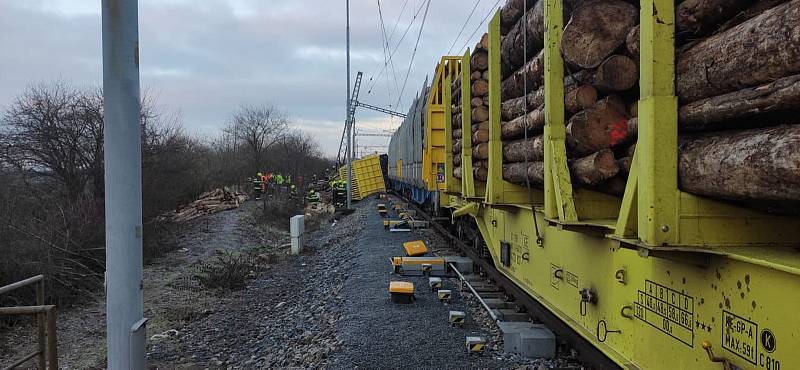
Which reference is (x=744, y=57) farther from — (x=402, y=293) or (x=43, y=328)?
(x=402, y=293)

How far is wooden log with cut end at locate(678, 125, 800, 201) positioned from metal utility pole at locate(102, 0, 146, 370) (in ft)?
9.80

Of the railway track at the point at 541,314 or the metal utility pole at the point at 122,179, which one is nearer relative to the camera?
the metal utility pole at the point at 122,179

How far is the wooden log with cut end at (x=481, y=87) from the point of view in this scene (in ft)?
23.5

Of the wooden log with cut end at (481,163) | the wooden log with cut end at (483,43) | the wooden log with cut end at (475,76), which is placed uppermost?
the wooden log with cut end at (483,43)

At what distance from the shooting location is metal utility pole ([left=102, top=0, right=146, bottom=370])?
2.96m

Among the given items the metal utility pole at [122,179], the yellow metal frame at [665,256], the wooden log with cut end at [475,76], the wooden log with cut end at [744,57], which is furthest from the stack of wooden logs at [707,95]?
the wooden log with cut end at [475,76]

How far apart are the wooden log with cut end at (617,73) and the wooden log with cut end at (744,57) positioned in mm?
583

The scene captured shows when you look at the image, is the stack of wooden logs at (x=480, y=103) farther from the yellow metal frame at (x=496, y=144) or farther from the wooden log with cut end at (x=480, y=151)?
the yellow metal frame at (x=496, y=144)

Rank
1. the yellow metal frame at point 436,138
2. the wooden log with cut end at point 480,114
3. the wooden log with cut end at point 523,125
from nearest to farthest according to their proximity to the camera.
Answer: the wooden log with cut end at point 523,125
the wooden log with cut end at point 480,114
the yellow metal frame at point 436,138

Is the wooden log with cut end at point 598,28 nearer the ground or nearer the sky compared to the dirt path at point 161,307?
nearer the sky

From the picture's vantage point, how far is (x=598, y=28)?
353cm

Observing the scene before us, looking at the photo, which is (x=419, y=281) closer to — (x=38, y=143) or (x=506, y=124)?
(x=506, y=124)

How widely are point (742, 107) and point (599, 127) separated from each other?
1328 millimetres

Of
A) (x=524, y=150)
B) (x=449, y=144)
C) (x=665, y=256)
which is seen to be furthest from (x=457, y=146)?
(x=665, y=256)
